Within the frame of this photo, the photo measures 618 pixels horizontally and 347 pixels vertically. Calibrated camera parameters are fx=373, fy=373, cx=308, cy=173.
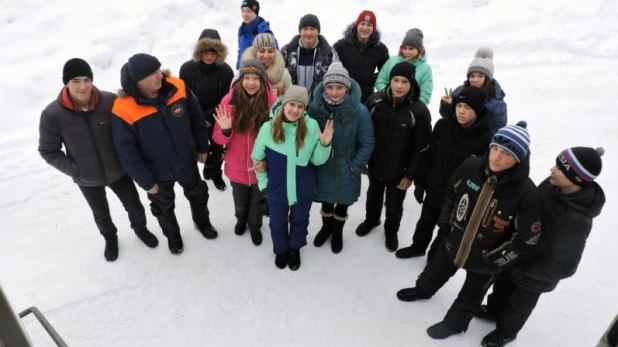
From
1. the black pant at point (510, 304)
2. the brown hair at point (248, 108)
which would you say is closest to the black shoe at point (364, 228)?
the black pant at point (510, 304)

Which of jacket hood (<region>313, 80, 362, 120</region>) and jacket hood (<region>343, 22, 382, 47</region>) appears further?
jacket hood (<region>343, 22, 382, 47</region>)

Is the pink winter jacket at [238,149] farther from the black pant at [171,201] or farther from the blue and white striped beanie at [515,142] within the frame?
the blue and white striped beanie at [515,142]

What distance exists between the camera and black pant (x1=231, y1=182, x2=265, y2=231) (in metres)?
4.15

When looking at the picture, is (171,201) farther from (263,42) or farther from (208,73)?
(263,42)

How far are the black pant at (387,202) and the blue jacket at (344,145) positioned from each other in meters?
0.40

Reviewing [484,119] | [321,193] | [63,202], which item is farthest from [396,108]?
[63,202]

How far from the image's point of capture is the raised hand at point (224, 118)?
3.58 meters

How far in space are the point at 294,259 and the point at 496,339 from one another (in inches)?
80.1

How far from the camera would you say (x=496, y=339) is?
10.7 ft

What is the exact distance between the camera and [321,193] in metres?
3.91

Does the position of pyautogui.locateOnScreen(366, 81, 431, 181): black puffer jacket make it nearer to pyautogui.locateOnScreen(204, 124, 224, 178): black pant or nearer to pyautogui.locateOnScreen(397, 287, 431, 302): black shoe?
pyautogui.locateOnScreen(397, 287, 431, 302): black shoe


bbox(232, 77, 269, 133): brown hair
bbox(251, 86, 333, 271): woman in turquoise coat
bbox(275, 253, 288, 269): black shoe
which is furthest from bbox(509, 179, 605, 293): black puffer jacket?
bbox(232, 77, 269, 133): brown hair

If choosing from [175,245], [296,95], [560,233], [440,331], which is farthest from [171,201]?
[560,233]

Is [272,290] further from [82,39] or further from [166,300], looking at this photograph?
[82,39]
